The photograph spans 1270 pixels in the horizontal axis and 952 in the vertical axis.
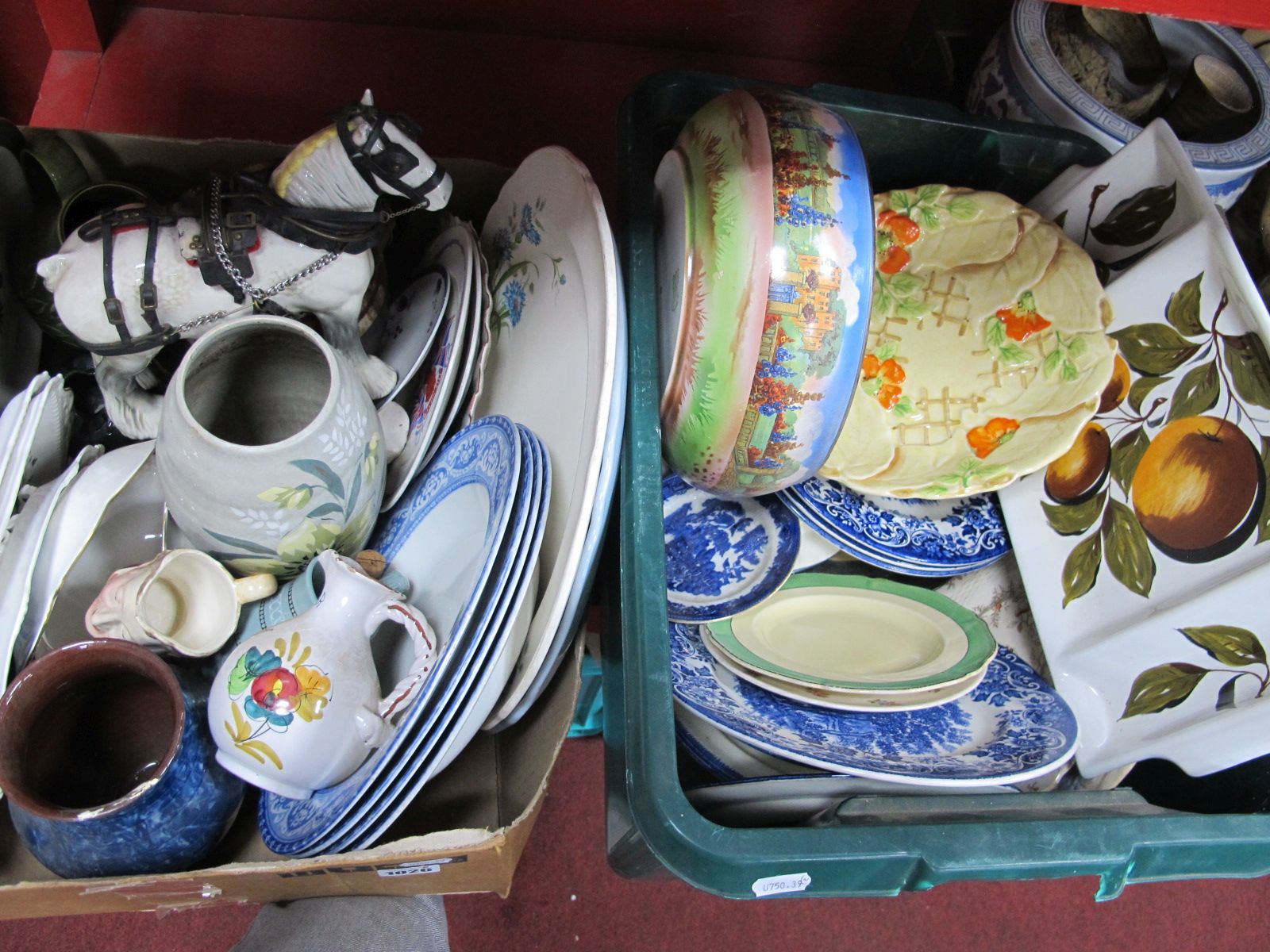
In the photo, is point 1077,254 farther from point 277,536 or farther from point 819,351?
point 277,536

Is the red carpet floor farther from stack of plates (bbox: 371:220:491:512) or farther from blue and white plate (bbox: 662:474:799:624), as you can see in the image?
stack of plates (bbox: 371:220:491:512)

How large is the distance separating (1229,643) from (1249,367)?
18 centimetres

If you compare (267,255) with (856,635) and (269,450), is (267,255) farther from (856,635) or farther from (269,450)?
(856,635)

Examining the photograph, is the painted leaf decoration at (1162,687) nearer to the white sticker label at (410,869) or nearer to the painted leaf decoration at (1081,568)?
the painted leaf decoration at (1081,568)

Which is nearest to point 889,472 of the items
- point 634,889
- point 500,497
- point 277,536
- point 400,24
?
point 500,497

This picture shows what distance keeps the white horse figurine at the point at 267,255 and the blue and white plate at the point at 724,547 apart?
31 centimetres

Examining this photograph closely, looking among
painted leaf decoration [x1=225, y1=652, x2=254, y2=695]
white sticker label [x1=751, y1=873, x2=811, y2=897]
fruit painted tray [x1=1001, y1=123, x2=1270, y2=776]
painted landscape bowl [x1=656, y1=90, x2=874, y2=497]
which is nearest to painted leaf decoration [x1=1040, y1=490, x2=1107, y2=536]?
fruit painted tray [x1=1001, y1=123, x2=1270, y2=776]

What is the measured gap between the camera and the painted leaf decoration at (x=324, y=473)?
1.72 ft

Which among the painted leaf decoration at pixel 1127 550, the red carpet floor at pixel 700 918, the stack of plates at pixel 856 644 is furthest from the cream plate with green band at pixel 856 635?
the red carpet floor at pixel 700 918

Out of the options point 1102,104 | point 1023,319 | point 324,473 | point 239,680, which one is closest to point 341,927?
point 239,680

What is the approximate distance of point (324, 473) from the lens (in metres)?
0.54

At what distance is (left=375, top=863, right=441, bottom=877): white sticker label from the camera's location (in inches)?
22.7

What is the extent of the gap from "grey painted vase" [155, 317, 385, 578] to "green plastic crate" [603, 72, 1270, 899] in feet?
0.57

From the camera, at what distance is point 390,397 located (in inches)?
27.5
